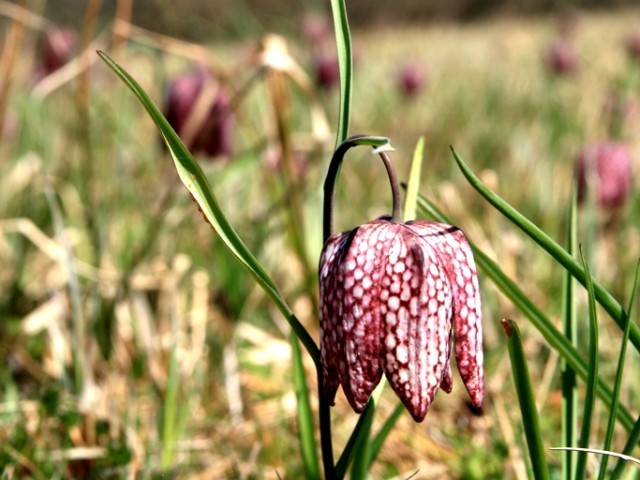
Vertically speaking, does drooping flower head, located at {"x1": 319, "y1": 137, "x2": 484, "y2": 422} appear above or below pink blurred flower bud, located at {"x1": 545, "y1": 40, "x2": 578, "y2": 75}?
below

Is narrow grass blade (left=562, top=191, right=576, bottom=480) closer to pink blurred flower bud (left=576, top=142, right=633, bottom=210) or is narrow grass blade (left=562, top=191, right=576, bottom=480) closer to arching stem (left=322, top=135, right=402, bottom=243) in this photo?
arching stem (left=322, top=135, right=402, bottom=243)

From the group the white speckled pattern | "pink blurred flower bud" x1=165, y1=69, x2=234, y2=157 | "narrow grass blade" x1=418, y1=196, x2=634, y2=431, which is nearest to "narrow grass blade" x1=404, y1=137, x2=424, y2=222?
"narrow grass blade" x1=418, y1=196, x2=634, y2=431

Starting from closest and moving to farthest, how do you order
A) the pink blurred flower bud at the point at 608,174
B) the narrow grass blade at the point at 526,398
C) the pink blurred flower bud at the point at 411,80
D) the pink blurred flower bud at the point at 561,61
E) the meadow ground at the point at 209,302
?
1. the narrow grass blade at the point at 526,398
2. the meadow ground at the point at 209,302
3. the pink blurred flower bud at the point at 608,174
4. the pink blurred flower bud at the point at 411,80
5. the pink blurred flower bud at the point at 561,61

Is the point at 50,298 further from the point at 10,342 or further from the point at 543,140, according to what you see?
the point at 543,140

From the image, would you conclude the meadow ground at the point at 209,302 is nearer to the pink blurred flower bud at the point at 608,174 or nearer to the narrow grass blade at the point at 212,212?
the pink blurred flower bud at the point at 608,174

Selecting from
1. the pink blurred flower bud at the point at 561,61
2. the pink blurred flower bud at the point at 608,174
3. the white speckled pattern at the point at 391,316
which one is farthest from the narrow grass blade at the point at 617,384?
the pink blurred flower bud at the point at 561,61

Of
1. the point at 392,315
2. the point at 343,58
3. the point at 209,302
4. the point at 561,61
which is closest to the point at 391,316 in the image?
the point at 392,315
